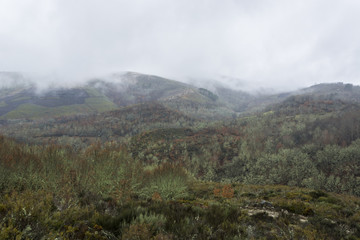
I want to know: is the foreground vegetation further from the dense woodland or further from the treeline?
the treeline

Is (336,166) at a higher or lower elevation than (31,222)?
lower

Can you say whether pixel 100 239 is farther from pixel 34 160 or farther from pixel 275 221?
pixel 34 160

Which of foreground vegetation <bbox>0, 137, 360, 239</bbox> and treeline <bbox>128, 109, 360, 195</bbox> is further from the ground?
foreground vegetation <bbox>0, 137, 360, 239</bbox>

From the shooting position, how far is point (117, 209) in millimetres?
6648

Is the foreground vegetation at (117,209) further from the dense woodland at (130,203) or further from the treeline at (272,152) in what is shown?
the treeline at (272,152)

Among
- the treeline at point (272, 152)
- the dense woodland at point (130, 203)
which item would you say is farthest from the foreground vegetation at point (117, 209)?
the treeline at point (272, 152)

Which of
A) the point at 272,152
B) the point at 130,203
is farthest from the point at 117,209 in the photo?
the point at 272,152

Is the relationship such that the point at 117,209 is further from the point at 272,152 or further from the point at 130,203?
the point at 272,152

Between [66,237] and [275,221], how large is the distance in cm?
817

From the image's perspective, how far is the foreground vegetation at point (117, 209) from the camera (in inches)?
176

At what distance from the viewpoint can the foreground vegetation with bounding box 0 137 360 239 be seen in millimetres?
4469

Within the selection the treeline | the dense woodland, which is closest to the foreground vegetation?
the dense woodland

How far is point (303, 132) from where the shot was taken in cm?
14238

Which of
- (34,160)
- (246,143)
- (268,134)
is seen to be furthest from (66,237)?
(268,134)
